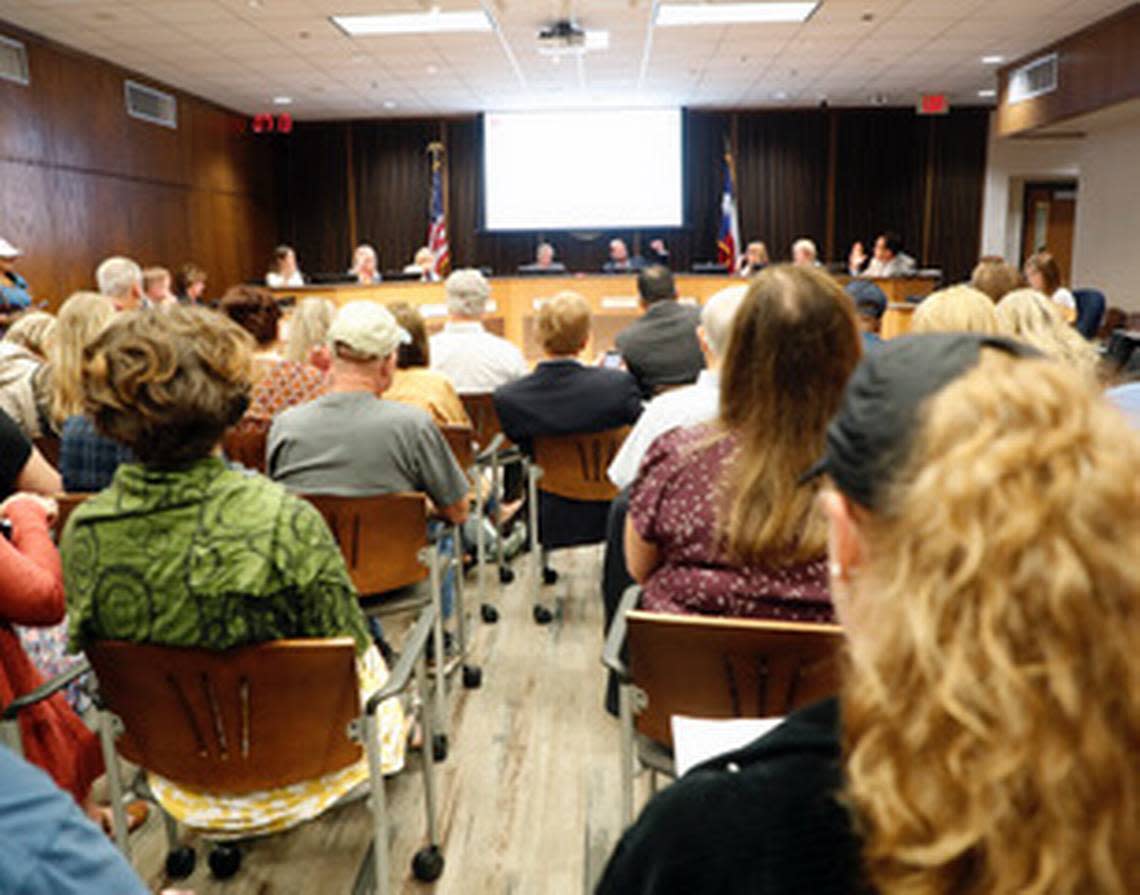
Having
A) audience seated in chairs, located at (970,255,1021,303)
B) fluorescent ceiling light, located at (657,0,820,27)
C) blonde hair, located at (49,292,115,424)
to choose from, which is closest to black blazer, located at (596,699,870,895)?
blonde hair, located at (49,292,115,424)

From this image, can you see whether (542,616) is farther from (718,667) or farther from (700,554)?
(718,667)

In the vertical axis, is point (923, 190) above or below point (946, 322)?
above

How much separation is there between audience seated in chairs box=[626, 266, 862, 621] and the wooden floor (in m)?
0.95

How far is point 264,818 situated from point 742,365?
1.23 m

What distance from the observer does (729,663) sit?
5.02 ft

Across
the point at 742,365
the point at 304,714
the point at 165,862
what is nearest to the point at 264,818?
the point at 304,714

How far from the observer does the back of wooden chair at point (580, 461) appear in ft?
11.0

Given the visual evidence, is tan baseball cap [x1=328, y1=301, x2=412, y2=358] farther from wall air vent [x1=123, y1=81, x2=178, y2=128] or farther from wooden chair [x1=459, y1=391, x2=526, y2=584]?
wall air vent [x1=123, y1=81, x2=178, y2=128]

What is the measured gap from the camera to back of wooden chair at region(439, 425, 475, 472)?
3098 mm

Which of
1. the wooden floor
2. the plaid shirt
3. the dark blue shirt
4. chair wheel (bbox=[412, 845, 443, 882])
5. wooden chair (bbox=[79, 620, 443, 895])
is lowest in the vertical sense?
the wooden floor

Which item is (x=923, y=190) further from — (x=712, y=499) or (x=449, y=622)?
(x=712, y=499)

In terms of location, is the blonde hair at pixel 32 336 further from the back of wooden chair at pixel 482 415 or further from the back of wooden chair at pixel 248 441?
the back of wooden chair at pixel 482 415

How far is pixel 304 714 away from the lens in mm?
1579

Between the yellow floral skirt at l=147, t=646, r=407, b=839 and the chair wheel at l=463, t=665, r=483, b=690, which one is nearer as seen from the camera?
the yellow floral skirt at l=147, t=646, r=407, b=839
